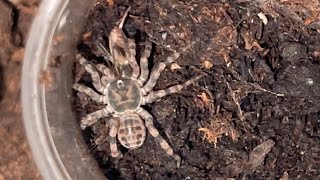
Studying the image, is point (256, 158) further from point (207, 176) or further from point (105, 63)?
point (105, 63)

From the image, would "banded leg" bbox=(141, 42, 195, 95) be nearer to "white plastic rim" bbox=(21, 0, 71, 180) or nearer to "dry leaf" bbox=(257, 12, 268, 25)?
"dry leaf" bbox=(257, 12, 268, 25)

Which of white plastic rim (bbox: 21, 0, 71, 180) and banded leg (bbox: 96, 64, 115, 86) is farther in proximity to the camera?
banded leg (bbox: 96, 64, 115, 86)

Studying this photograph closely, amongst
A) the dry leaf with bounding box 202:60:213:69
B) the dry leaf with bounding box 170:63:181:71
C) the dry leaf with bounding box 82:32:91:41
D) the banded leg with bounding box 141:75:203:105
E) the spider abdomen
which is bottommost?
the spider abdomen

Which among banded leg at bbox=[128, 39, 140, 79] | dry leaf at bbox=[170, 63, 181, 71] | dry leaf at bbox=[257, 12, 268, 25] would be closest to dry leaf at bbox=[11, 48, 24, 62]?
banded leg at bbox=[128, 39, 140, 79]

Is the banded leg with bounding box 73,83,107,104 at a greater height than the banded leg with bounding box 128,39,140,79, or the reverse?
the banded leg with bounding box 128,39,140,79

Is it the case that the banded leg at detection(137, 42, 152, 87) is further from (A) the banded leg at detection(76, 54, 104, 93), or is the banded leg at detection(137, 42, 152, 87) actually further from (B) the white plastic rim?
(B) the white plastic rim

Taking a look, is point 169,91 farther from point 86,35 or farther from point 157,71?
point 86,35

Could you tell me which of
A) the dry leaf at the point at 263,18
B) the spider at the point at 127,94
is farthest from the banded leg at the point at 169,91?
the dry leaf at the point at 263,18
